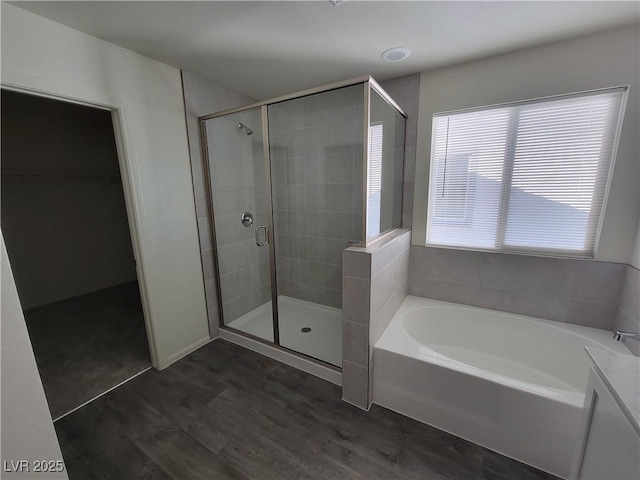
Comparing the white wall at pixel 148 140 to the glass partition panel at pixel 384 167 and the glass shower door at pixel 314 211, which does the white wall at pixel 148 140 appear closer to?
the glass shower door at pixel 314 211

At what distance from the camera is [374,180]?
5.98 feet

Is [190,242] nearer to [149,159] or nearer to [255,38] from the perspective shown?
[149,159]

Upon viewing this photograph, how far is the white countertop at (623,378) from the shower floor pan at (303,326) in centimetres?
159

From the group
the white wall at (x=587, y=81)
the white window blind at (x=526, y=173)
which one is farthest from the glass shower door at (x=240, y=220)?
the white wall at (x=587, y=81)

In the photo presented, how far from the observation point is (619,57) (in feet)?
5.34

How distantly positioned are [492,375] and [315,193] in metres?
2.19

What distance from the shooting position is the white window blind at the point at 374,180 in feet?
5.70

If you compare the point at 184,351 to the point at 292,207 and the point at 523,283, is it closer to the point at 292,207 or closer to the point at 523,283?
the point at 292,207

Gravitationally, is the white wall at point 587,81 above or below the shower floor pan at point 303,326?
above

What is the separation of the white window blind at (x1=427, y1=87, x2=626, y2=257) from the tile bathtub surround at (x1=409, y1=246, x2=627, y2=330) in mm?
115

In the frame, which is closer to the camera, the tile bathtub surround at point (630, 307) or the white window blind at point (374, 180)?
the tile bathtub surround at point (630, 307)

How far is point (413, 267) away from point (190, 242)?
212cm

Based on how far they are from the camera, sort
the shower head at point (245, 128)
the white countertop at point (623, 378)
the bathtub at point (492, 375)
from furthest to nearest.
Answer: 1. the shower head at point (245, 128)
2. the bathtub at point (492, 375)
3. the white countertop at point (623, 378)

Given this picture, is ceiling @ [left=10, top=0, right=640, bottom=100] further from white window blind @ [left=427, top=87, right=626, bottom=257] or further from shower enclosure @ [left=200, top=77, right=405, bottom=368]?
white window blind @ [left=427, top=87, right=626, bottom=257]
